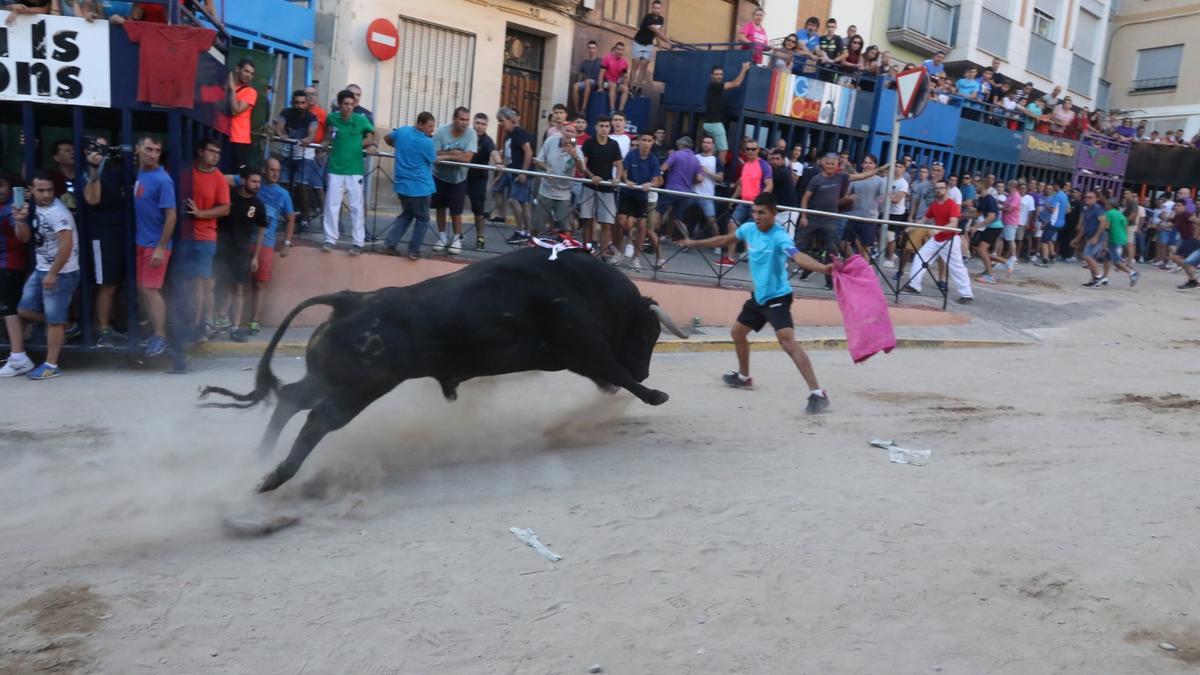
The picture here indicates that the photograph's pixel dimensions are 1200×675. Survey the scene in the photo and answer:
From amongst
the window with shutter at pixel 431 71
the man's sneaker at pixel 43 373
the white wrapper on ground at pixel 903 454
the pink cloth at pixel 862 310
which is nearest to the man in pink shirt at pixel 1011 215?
the window with shutter at pixel 431 71

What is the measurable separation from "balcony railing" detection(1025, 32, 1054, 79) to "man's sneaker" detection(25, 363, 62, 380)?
97.0 ft

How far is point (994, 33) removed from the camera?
2819 centimetres

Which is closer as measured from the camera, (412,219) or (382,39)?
(412,219)

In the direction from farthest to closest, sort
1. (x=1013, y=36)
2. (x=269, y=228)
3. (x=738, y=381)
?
(x=1013, y=36)
(x=269, y=228)
(x=738, y=381)

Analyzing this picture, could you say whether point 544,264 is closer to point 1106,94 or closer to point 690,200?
point 690,200

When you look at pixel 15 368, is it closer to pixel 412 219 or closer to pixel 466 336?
pixel 412 219

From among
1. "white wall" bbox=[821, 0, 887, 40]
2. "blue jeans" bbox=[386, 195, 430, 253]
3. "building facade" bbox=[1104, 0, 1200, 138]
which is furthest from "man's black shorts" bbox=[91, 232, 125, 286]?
"building facade" bbox=[1104, 0, 1200, 138]

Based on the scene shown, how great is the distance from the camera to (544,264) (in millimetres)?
5961

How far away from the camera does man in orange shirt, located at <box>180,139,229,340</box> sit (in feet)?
27.7

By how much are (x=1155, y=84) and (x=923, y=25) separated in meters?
16.2

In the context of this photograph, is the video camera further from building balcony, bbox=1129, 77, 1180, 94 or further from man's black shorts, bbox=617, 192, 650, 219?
building balcony, bbox=1129, 77, 1180, 94

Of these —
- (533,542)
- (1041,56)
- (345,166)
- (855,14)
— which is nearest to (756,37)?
(855,14)

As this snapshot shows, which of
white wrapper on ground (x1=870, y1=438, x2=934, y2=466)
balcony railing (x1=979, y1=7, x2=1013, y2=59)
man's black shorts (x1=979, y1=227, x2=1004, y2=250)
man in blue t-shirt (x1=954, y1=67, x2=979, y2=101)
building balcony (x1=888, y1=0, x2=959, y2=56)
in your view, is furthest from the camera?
balcony railing (x1=979, y1=7, x2=1013, y2=59)

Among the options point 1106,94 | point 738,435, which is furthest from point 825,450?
point 1106,94
